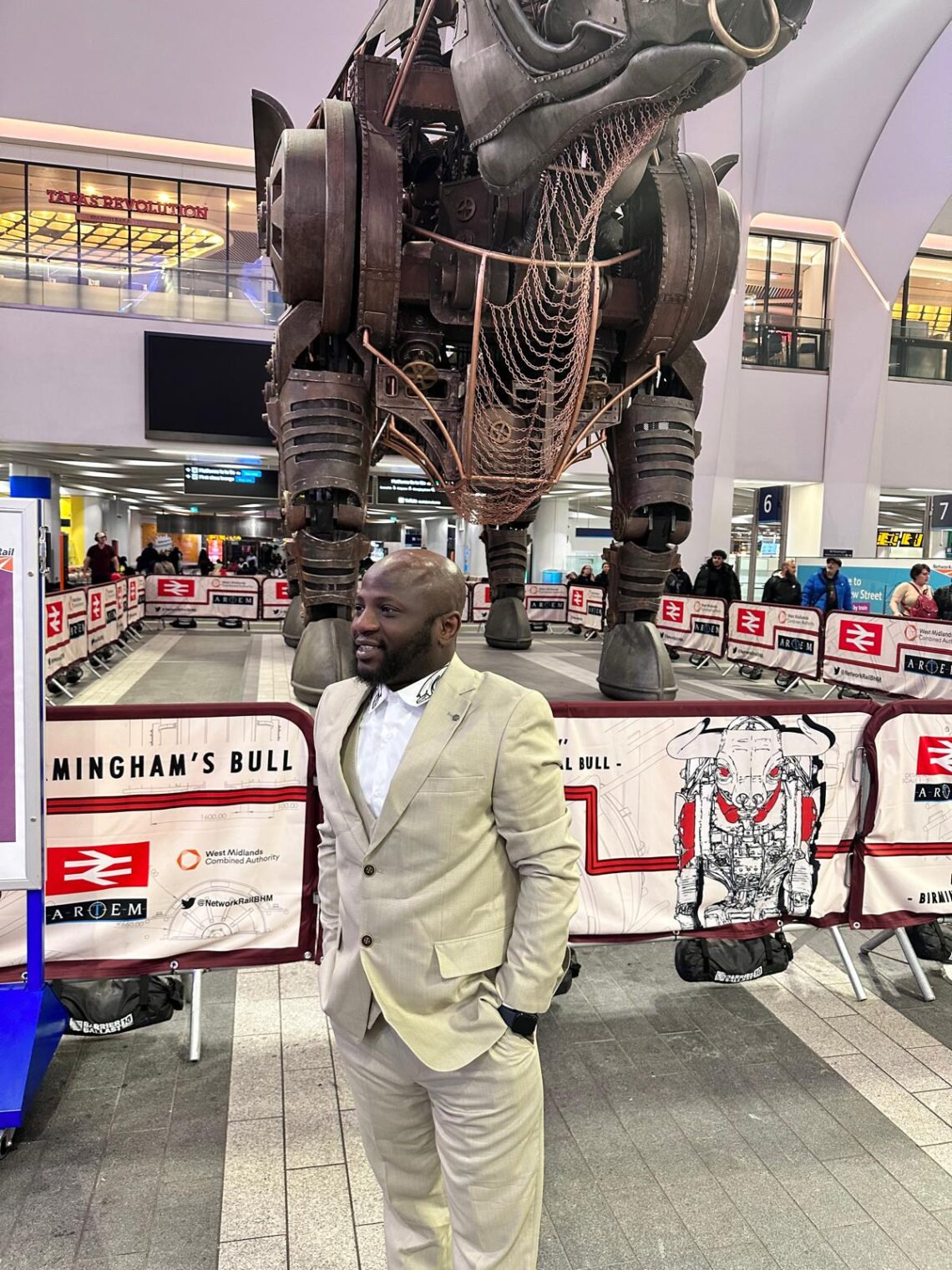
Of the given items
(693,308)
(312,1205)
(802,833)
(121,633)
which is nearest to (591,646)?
(121,633)

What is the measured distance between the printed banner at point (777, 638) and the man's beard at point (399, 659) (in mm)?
10705

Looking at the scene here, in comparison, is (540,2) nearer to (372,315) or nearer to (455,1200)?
(372,315)

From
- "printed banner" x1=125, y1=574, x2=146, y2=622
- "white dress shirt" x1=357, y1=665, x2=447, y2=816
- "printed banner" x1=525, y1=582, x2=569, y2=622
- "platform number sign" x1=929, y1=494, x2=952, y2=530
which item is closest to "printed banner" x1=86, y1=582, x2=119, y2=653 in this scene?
"printed banner" x1=125, y1=574, x2=146, y2=622

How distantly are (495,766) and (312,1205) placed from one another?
1664 millimetres

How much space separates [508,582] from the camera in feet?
40.3

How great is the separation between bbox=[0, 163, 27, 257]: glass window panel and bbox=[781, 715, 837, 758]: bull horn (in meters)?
19.2

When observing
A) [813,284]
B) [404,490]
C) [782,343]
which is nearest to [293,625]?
[404,490]

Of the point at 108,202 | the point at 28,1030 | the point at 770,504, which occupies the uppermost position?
the point at 108,202

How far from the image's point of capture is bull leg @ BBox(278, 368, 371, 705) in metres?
5.82

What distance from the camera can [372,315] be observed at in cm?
554

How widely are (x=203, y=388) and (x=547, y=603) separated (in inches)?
357

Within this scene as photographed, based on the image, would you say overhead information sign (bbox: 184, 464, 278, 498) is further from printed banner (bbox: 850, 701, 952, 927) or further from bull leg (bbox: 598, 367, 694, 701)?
printed banner (bbox: 850, 701, 952, 927)

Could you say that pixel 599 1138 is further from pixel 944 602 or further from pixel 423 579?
pixel 944 602

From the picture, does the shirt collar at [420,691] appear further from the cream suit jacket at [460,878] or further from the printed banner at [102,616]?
the printed banner at [102,616]
